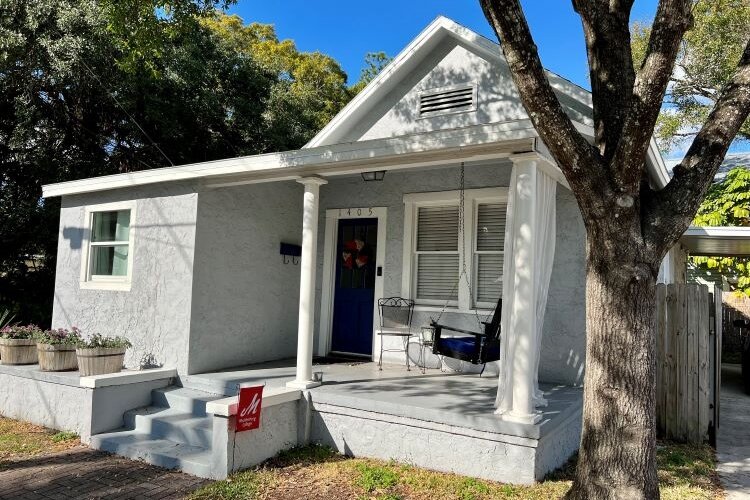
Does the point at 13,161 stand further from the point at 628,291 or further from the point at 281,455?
the point at 628,291

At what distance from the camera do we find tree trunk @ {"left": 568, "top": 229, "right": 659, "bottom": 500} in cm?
342

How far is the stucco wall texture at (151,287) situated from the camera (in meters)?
6.83

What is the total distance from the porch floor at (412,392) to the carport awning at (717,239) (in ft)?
14.1

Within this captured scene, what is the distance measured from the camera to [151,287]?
7.18 meters

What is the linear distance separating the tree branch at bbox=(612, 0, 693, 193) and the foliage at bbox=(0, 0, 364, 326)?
6.27 metres

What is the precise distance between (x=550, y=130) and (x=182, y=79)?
36.0 feet

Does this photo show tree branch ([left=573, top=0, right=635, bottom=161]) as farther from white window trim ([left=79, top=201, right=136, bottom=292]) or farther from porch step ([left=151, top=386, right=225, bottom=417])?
white window trim ([left=79, top=201, right=136, bottom=292])

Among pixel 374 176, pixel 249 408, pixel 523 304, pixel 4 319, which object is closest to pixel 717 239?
pixel 374 176

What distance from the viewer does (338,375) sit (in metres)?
6.51

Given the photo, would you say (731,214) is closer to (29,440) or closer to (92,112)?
(29,440)

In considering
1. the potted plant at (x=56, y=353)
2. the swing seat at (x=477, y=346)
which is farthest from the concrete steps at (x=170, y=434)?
the swing seat at (x=477, y=346)

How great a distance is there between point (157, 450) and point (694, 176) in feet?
17.2

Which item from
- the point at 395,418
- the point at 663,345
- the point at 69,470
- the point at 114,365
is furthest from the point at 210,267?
the point at 663,345

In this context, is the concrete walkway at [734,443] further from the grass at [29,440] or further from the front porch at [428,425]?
the grass at [29,440]
